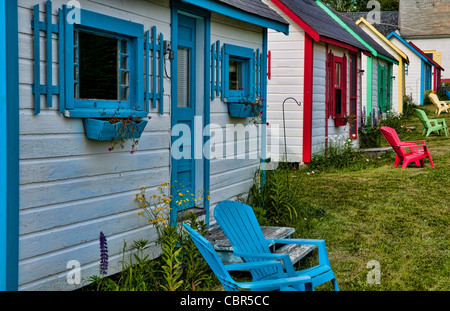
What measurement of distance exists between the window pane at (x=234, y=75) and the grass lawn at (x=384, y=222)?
1.97m

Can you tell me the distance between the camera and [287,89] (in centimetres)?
1240

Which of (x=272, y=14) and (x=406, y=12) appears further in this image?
(x=406, y=12)

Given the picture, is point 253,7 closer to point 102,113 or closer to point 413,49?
point 102,113

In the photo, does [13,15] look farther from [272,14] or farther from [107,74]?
[272,14]

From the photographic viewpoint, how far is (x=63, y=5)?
450 centimetres

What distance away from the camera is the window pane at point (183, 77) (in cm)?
654

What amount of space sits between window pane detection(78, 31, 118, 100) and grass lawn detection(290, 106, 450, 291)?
265cm

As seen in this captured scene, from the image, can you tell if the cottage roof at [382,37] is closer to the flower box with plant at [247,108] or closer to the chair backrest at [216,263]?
the flower box with plant at [247,108]

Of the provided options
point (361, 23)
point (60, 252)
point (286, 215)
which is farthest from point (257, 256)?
point (361, 23)

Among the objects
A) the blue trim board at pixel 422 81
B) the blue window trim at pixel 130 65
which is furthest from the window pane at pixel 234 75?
the blue trim board at pixel 422 81

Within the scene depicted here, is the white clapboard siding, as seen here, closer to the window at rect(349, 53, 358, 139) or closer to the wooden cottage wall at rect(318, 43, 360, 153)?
the wooden cottage wall at rect(318, 43, 360, 153)

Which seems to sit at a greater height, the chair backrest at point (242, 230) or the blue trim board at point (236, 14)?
the blue trim board at point (236, 14)

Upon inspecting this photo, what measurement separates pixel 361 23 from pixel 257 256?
22900 millimetres

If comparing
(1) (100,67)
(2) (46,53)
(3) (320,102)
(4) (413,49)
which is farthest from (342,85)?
(4) (413,49)
